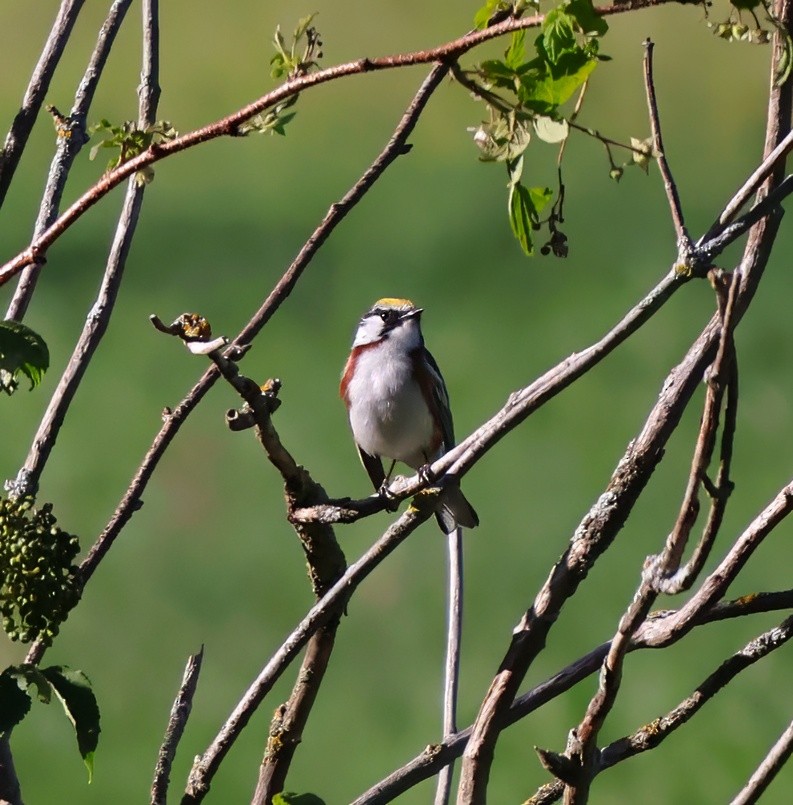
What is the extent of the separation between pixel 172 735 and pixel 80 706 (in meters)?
0.16

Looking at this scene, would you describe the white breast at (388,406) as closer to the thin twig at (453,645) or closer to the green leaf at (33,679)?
the thin twig at (453,645)

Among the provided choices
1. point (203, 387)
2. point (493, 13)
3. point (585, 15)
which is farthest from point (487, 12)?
point (203, 387)

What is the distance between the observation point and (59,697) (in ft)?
2.96

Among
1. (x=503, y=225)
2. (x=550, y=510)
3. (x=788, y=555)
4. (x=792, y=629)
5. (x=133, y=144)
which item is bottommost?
(x=792, y=629)

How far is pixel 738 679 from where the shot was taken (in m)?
2.50

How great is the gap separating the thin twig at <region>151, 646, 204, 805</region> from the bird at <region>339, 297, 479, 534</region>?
1665mm

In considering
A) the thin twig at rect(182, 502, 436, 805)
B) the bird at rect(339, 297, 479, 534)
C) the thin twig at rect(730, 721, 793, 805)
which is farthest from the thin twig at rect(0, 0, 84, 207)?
the bird at rect(339, 297, 479, 534)

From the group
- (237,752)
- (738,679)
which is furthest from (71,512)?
(738,679)

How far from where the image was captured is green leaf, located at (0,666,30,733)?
0.85 meters

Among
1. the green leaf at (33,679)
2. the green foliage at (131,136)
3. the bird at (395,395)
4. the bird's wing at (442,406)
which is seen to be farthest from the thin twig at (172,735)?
the bird's wing at (442,406)

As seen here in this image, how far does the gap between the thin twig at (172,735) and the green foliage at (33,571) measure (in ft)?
0.67

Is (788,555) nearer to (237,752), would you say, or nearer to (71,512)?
(237,752)

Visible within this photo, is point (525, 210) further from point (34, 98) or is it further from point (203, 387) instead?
point (34, 98)

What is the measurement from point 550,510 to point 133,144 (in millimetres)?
2010
